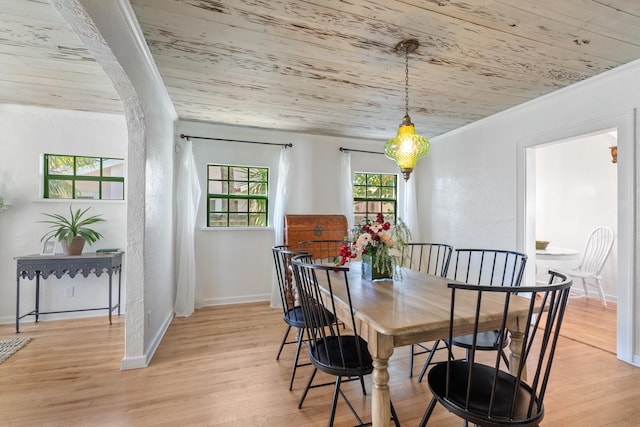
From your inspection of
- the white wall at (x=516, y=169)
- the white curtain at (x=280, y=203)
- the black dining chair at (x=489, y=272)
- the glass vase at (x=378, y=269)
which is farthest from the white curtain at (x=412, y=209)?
the glass vase at (x=378, y=269)

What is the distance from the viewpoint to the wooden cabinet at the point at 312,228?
378cm

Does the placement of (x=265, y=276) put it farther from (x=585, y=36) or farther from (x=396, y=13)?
(x=585, y=36)

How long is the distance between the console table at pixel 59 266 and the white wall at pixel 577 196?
219 inches

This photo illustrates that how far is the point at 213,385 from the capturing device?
2039 millimetres

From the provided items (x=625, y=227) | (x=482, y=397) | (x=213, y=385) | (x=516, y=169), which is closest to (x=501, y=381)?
(x=482, y=397)

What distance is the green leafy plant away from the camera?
312 centimetres

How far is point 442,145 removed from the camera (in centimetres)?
434

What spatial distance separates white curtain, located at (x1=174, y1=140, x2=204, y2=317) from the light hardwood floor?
0.57m

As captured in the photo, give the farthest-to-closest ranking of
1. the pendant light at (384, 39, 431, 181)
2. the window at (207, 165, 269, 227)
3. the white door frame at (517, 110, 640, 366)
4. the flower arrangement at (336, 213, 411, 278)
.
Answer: the window at (207, 165, 269, 227) → the white door frame at (517, 110, 640, 366) → the pendant light at (384, 39, 431, 181) → the flower arrangement at (336, 213, 411, 278)

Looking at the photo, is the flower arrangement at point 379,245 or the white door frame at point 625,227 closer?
the flower arrangement at point 379,245

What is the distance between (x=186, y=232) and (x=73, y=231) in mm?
1105

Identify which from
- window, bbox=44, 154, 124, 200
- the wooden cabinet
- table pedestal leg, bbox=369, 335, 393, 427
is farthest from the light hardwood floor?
window, bbox=44, 154, 124, 200

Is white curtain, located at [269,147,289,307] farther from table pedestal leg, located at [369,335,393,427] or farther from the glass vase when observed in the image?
table pedestal leg, located at [369,335,393,427]

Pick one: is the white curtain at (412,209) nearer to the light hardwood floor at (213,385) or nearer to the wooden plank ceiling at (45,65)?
the light hardwood floor at (213,385)
